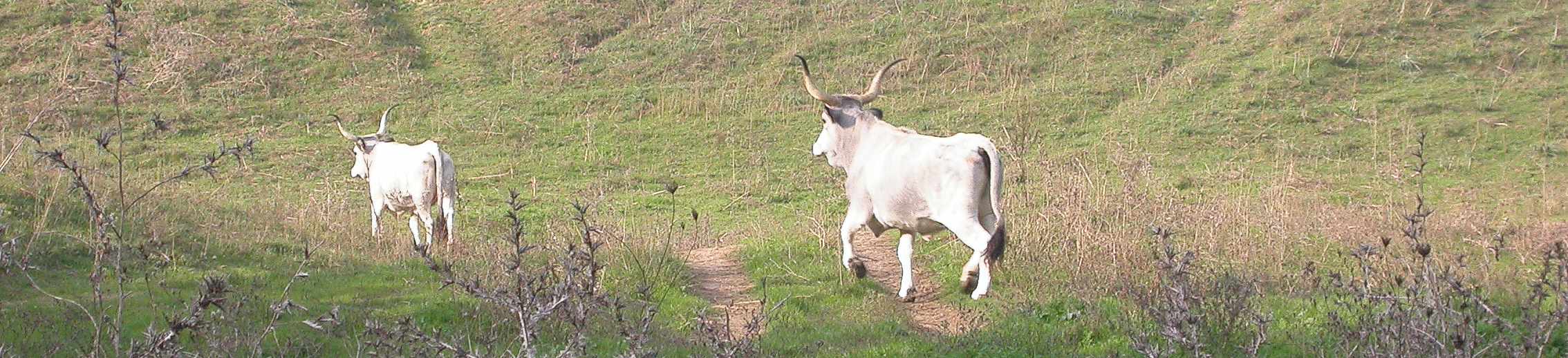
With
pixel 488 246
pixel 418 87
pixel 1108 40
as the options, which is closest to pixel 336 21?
pixel 418 87

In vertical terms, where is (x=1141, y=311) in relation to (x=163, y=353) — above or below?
below

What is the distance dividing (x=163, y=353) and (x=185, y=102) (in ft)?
62.5

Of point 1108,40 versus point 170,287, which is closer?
point 170,287

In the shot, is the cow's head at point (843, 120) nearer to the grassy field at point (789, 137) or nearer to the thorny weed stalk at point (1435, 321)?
the grassy field at point (789, 137)

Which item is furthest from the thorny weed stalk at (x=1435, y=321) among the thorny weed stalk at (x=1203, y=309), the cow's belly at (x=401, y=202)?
the cow's belly at (x=401, y=202)

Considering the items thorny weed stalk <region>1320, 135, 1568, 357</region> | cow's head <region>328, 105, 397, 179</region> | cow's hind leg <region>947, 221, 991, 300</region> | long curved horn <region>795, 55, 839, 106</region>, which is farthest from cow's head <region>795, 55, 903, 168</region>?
cow's head <region>328, 105, 397, 179</region>

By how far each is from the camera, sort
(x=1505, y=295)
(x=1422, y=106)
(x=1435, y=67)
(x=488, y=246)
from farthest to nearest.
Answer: (x=1435, y=67)
(x=1422, y=106)
(x=488, y=246)
(x=1505, y=295)

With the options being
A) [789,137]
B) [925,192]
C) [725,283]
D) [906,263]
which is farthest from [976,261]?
[789,137]

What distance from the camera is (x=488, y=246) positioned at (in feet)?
36.4

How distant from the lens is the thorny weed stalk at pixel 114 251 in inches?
197

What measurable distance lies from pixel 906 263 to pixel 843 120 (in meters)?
1.49

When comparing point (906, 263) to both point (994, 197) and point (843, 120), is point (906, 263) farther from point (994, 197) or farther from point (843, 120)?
point (843, 120)

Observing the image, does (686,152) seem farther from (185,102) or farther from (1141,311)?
(1141,311)

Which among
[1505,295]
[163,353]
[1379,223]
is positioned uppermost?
[163,353]
